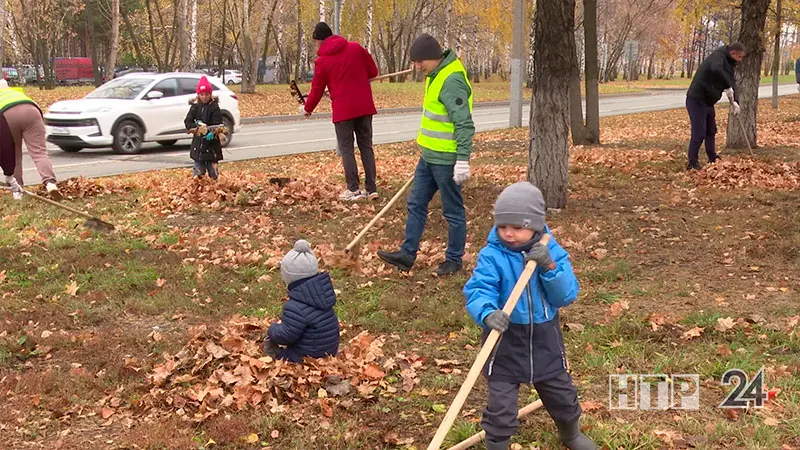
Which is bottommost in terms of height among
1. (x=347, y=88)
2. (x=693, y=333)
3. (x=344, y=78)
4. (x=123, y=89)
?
(x=693, y=333)

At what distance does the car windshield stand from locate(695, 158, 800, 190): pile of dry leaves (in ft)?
37.5

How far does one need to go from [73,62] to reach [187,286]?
56.0 meters

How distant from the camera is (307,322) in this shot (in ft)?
14.5

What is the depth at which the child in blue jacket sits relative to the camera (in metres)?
3.29

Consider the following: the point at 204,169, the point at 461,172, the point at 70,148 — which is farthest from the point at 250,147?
the point at 461,172

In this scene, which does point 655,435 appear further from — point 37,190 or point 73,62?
point 73,62

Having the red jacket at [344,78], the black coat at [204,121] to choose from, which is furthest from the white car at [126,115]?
the red jacket at [344,78]

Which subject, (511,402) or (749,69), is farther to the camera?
(749,69)

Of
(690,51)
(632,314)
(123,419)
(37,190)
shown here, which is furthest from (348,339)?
(690,51)

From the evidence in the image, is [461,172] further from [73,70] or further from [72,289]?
[73,70]

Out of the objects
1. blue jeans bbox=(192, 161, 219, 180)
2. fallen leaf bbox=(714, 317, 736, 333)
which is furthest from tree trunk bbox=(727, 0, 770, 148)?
fallen leaf bbox=(714, 317, 736, 333)

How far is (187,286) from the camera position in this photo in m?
6.43

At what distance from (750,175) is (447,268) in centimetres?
589

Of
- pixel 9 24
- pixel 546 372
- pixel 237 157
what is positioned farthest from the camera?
pixel 9 24
